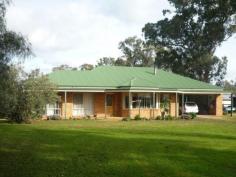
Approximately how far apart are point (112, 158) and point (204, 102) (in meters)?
45.5

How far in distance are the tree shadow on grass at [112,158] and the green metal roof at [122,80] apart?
88.1ft

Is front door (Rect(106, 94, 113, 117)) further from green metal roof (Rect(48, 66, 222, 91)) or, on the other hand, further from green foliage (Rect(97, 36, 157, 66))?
green foliage (Rect(97, 36, 157, 66))

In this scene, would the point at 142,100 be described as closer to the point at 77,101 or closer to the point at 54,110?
the point at 77,101

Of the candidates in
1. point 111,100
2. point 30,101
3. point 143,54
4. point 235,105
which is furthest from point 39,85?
point 143,54

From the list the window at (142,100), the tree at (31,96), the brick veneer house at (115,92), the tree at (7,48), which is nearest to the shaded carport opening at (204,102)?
the brick veneer house at (115,92)

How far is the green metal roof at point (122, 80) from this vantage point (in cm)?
5031

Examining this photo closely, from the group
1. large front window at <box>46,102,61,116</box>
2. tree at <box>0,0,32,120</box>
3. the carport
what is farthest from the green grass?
the carport

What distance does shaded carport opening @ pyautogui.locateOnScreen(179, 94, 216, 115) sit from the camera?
59.4m

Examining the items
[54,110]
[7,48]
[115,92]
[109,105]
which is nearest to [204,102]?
[109,105]

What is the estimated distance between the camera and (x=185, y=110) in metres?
55.9

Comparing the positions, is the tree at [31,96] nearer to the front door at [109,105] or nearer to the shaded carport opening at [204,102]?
the front door at [109,105]

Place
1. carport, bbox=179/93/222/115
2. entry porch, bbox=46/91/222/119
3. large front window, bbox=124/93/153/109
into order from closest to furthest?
1. entry porch, bbox=46/91/222/119
2. large front window, bbox=124/93/153/109
3. carport, bbox=179/93/222/115

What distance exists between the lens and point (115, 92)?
5178 centimetres

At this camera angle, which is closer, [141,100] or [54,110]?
[54,110]
